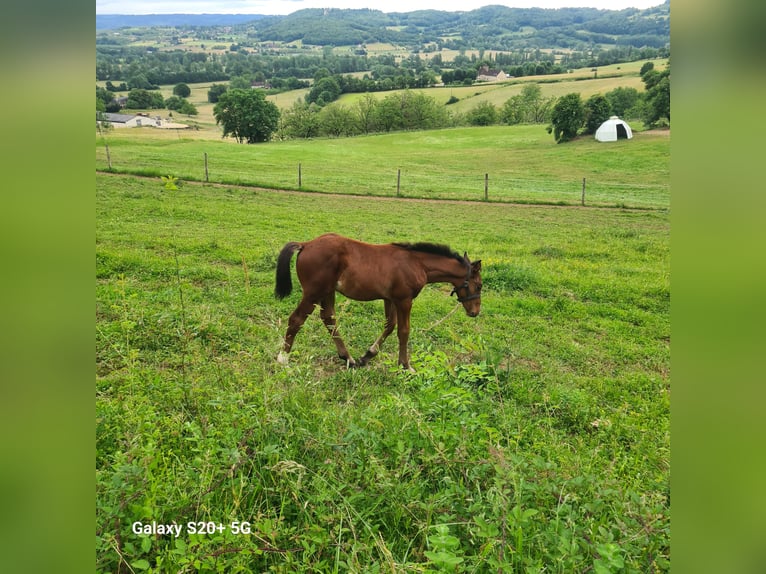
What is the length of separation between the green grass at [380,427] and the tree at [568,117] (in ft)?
159

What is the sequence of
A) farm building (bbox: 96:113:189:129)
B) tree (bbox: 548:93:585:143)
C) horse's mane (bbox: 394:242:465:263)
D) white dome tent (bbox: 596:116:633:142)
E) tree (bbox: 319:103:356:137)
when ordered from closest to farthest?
1. horse's mane (bbox: 394:242:465:263)
2. farm building (bbox: 96:113:189:129)
3. white dome tent (bbox: 596:116:633:142)
4. tree (bbox: 548:93:585:143)
5. tree (bbox: 319:103:356:137)

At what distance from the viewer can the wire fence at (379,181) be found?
930 inches

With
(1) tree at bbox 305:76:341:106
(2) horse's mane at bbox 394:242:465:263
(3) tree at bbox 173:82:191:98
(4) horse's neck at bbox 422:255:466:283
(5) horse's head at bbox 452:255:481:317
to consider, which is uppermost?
(1) tree at bbox 305:76:341:106

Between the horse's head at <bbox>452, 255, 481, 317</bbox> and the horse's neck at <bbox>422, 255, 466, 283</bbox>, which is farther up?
the horse's neck at <bbox>422, 255, 466, 283</bbox>

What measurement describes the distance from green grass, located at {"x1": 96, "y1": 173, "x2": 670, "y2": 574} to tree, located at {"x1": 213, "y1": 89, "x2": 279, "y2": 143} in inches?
2139

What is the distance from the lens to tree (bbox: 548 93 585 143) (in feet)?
175

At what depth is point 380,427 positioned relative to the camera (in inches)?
135

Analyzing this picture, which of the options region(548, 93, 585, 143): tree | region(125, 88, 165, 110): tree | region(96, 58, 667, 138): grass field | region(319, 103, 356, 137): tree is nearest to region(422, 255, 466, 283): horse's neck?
region(125, 88, 165, 110): tree

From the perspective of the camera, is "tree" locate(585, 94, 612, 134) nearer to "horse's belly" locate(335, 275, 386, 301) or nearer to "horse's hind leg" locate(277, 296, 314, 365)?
"horse's belly" locate(335, 275, 386, 301)

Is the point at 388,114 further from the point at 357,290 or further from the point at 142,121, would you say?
the point at 357,290
